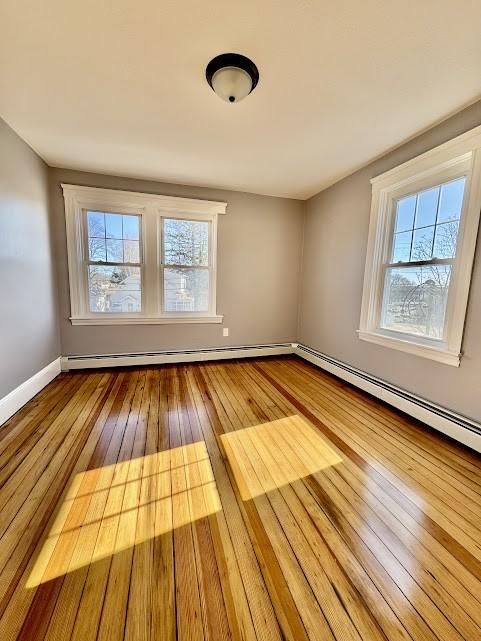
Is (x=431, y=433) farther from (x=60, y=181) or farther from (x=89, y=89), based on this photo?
(x=60, y=181)

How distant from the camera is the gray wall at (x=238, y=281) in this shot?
338 cm

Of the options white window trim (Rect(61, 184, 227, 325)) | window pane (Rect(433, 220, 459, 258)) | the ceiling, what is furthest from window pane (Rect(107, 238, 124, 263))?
window pane (Rect(433, 220, 459, 258))

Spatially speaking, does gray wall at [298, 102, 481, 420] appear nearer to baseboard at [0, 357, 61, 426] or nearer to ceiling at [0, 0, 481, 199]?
ceiling at [0, 0, 481, 199]

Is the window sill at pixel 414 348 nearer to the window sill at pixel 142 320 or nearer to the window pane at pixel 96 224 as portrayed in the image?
the window sill at pixel 142 320

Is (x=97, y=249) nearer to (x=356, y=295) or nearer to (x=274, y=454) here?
(x=274, y=454)

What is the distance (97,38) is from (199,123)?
34.5 inches

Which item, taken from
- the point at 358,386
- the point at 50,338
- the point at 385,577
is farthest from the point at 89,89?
the point at 358,386

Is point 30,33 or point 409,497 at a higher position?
point 30,33

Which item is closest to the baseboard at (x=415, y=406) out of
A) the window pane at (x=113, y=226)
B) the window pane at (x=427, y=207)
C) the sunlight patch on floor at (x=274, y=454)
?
the sunlight patch on floor at (x=274, y=454)

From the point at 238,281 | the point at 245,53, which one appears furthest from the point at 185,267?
the point at 245,53

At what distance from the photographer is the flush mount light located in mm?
1570

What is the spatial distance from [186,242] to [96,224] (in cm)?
113

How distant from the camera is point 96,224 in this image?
10.9 ft

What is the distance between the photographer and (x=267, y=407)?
2.57 m
